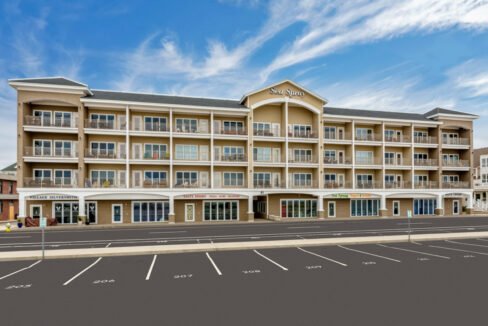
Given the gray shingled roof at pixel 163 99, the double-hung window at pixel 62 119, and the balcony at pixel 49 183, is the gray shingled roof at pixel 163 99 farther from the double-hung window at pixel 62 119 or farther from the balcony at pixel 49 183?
the balcony at pixel 49 183

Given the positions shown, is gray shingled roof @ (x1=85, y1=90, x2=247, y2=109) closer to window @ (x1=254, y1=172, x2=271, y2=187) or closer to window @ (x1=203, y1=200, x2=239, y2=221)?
window @ (x1=254, y1=172, x2=271, y2=187)

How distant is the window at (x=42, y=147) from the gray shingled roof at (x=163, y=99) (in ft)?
23.1

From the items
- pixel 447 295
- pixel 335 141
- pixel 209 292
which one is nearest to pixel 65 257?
pixel 209 292

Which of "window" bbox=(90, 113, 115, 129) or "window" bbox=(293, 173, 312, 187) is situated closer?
"window" bbox=(90, 113, 115, 129)

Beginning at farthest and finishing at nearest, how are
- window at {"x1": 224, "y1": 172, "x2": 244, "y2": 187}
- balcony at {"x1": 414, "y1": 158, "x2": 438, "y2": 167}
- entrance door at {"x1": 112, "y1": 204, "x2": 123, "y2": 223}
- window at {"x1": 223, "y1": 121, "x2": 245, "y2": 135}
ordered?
balcony at {"x1": 414, "y1": 158, "x2": 438, "y2": 167}, window at {"x1": 224, "y1": 172, "x2": 244, "y2": 187}, window at {"x1": 223, "y1": 121, "x2": 245, "y2": 135}, entrance door at {"x1": 112, "y1": 204, "x2": 123, "y2": 223}

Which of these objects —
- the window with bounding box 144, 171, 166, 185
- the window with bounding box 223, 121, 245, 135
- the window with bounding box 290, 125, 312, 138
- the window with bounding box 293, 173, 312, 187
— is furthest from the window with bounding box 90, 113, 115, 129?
the window with bounding box 293, 173, 312, 187

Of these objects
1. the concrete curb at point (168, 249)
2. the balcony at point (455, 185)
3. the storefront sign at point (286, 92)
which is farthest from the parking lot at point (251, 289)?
the balcony at point (455, 185)

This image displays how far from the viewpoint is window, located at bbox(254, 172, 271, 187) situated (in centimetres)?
3886

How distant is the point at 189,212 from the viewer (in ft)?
120

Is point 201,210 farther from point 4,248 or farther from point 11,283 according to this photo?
point 11,283

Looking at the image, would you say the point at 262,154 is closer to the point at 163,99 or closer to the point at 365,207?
the point at 163,99

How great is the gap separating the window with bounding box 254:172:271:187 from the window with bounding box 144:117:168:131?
1323cm

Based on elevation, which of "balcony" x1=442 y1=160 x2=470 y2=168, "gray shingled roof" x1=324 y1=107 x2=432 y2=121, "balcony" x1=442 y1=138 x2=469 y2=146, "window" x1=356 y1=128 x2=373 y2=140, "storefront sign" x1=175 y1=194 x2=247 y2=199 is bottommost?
"storefront sign" x1=175 y1=194 x2=247 y2=199

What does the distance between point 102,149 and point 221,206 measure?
625 inches
